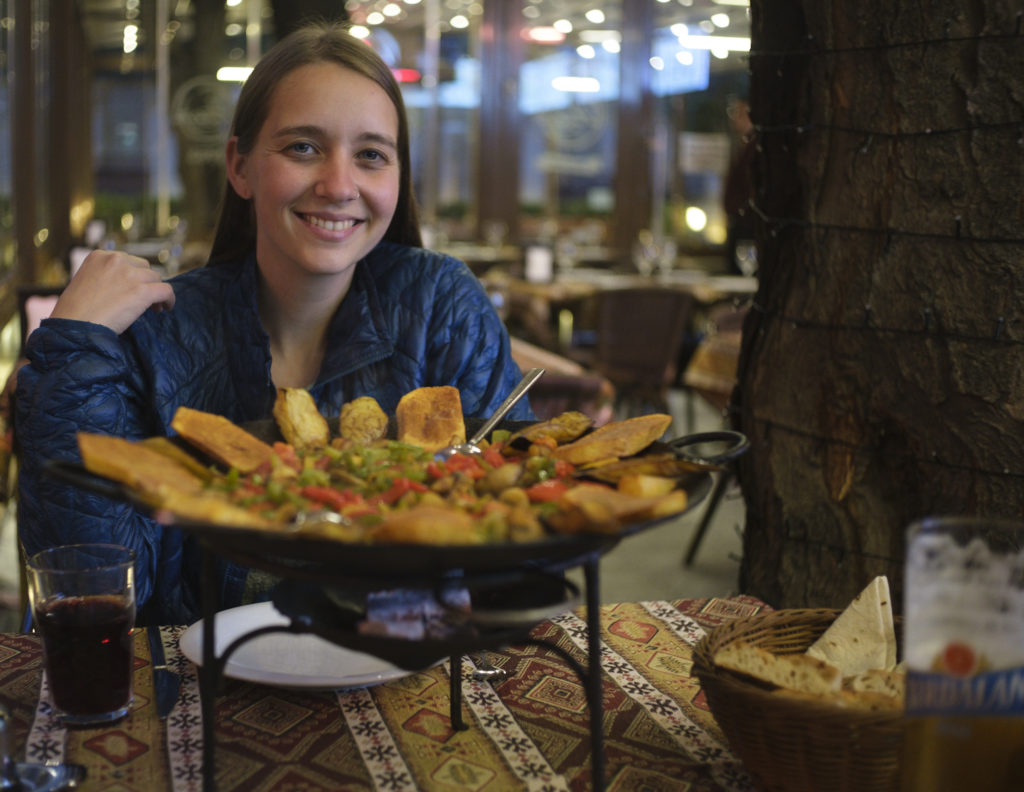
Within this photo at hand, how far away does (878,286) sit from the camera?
6.25ft

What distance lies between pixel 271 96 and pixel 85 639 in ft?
3.13

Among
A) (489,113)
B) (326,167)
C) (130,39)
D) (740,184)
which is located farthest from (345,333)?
(130,39)

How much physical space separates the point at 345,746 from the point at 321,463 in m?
0.31

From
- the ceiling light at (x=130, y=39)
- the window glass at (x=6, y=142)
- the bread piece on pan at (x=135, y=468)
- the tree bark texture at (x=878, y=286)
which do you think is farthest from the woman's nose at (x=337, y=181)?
the ceiling light at (x=130, y=39)

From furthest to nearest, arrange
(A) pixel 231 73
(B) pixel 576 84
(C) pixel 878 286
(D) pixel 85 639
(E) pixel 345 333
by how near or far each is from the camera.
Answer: (B) pixel 576 84 < (A) pixel 231 73 < (C) pixel 878 286 < (E) pixel 345 333 < (D) pixel 85 639

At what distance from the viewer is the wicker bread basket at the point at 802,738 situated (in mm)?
920

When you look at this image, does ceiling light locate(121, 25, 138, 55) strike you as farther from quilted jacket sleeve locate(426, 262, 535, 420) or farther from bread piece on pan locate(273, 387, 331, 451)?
bread piece on pan locate(273, 387, 331, 451)

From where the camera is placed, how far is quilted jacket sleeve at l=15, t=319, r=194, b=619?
5.05ft

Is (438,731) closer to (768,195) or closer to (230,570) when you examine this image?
(230,570)

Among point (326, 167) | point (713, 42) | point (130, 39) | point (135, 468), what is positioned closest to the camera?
point (135, 468)

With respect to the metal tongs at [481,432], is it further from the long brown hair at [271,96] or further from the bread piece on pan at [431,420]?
the long brown hair at [271,96]

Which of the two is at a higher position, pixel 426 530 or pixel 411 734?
pixel 426 530

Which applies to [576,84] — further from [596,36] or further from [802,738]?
[802,738]

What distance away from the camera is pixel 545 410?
3645mm
